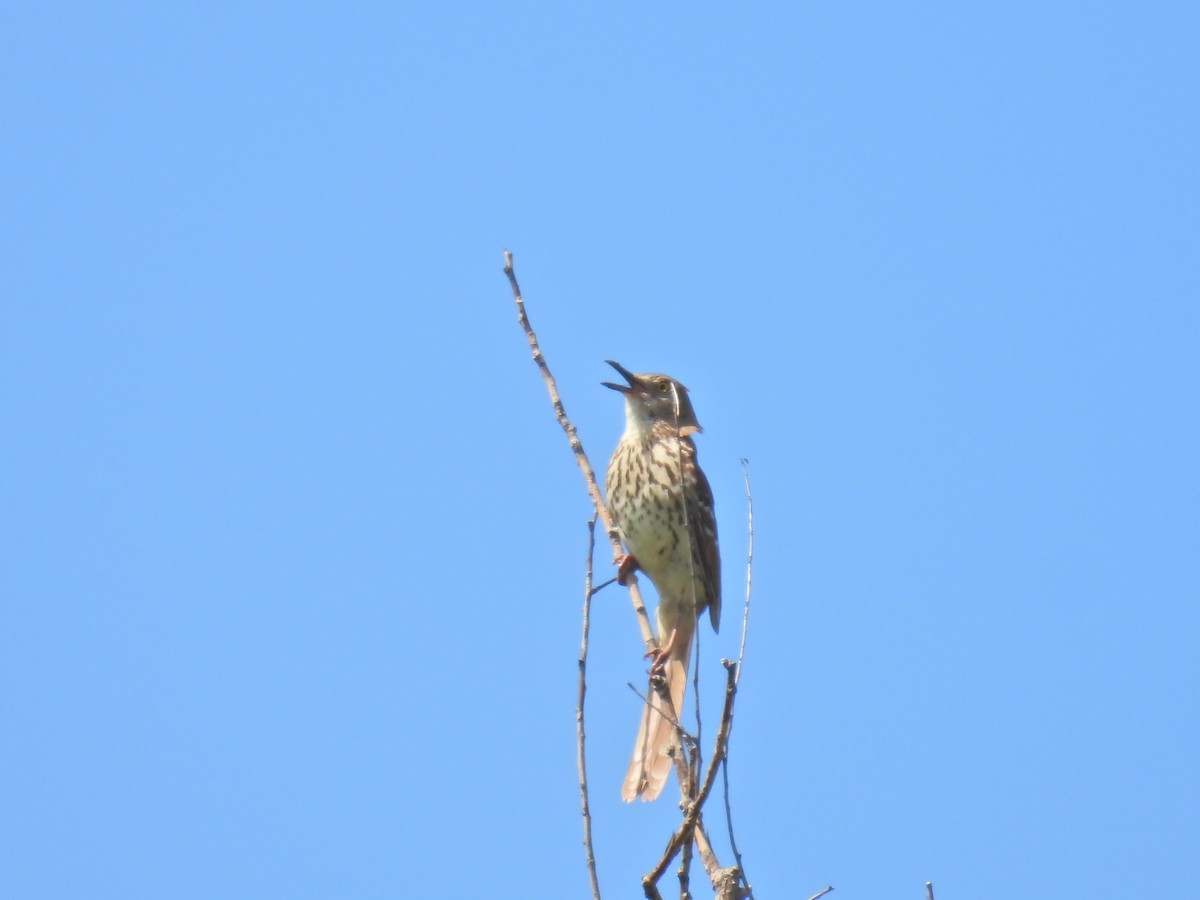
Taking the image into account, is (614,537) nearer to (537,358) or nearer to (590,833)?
(537,358)

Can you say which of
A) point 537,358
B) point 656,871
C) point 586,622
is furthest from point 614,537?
point 656,871

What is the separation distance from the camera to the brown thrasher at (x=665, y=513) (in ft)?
21.9

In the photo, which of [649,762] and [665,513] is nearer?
[649,762]

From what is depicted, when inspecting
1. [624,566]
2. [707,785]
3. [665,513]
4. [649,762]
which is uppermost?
[665,513]

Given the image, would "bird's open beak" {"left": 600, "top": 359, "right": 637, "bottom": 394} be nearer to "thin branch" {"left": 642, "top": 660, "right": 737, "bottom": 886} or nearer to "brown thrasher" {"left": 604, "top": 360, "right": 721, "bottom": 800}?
"brown thrasher" {"left": 604, "top": 360, "right": 721, "bottom": 800}

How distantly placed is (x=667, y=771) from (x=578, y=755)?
2.13 m

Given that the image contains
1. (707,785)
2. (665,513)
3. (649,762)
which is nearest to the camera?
(707,785)

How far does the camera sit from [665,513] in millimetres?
6668

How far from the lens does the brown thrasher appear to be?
668cm

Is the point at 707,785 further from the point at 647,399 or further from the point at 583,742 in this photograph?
the point at 647,399

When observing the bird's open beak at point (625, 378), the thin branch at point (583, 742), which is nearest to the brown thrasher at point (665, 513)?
the bird's open beak at point (625, 378)

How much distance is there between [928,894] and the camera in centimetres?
294

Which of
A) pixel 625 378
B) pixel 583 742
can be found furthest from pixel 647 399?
pixel 583 742

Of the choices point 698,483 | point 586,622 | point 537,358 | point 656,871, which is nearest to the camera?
point 656,871
